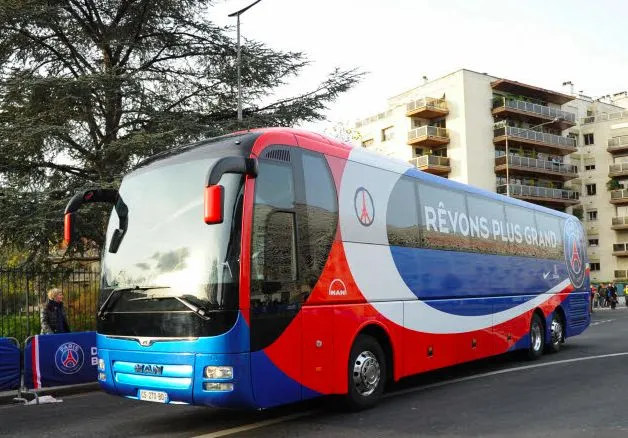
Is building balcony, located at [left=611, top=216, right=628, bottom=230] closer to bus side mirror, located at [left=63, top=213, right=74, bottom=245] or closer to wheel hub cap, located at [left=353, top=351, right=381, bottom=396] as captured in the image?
wheel hub cap, located at [left=353, top=351, right=381, bottom=396]

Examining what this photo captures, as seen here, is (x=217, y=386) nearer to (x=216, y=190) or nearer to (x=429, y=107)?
(x=216, y=190)

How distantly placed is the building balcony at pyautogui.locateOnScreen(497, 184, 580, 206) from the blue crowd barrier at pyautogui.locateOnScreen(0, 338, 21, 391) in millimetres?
52604

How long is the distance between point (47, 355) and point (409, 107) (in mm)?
54265

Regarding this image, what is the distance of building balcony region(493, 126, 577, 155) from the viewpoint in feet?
193

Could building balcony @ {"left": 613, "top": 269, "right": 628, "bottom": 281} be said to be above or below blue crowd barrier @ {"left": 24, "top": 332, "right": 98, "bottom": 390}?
below

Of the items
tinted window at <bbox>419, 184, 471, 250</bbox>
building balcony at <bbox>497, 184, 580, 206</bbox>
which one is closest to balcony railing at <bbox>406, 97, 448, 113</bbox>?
building balcony at <bbox>497, 184, 580, 206</bbox>

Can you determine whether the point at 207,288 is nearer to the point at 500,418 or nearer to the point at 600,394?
the point at 500,418

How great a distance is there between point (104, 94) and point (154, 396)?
1156cm

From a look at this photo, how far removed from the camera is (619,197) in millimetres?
65750

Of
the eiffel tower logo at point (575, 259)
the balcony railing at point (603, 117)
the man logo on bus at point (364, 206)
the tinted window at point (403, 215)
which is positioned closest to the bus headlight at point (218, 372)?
the man logo on bus at point (364, 206)

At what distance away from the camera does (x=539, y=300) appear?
13445mm

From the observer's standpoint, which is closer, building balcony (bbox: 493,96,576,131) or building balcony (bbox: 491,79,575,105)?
building balcony (bbox: 493,96,576,131)

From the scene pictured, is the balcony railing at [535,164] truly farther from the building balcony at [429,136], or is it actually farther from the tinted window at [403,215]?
the tinted window at [403,215]

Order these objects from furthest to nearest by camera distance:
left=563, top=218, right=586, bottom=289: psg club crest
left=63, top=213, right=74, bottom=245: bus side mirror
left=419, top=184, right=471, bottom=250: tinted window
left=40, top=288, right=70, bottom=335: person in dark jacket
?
1. left=563, top=218, right=586, bottom=289: psg club crest
2. left=40, top=288, right=70, bottom=335: person in dark jacket
3. left=419, top=184, right=471, bottom=250: tinted window
4. left=63, top=213, right=74, bottom=245: bus side mirror
